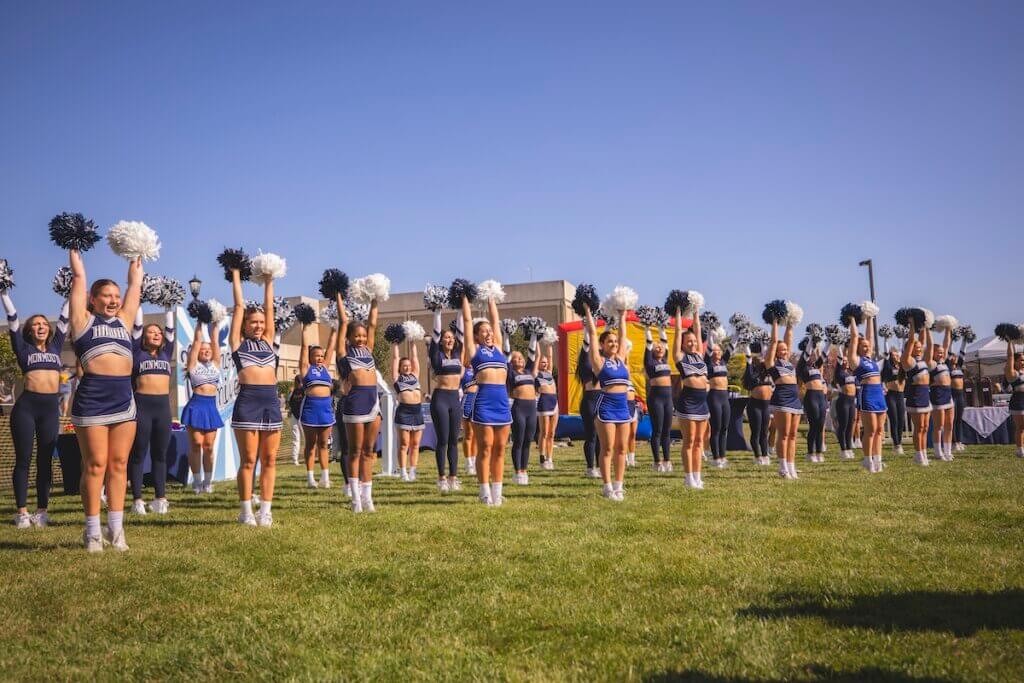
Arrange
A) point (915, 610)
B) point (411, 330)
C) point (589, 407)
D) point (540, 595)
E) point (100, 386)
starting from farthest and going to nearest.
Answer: point (589, 407) → point (411, 330) → point (100, 386) → point (540, 595) → point (915, 610)

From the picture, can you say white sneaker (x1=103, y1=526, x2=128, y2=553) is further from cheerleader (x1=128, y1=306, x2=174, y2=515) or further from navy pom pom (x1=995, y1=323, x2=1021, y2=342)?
navy pom pom (x1=995, y1=323, x2=1021, y2=342)

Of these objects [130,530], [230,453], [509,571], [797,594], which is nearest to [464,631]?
[509,571]

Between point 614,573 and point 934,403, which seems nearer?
point 614,573

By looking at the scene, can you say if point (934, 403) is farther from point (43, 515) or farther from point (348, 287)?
point (43, 515)

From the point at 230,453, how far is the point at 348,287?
6.97 meters

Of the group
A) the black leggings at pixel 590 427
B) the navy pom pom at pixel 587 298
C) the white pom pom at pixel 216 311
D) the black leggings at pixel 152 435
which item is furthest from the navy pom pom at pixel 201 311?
the black leggings at pixel 590 427

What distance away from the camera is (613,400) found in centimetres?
880

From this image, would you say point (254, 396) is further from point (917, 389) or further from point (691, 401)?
point (917, 389)

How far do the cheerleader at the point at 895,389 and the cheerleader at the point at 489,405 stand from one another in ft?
30.9

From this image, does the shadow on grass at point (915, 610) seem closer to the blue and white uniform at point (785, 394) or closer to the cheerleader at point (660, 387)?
the blue and white uniform at point (785, 394)

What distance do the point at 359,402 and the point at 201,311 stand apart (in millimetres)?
2189

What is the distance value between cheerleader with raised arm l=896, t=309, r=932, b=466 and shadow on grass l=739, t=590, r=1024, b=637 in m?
8.98

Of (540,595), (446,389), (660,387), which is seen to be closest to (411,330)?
(446,389)

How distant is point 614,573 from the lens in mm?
4883
